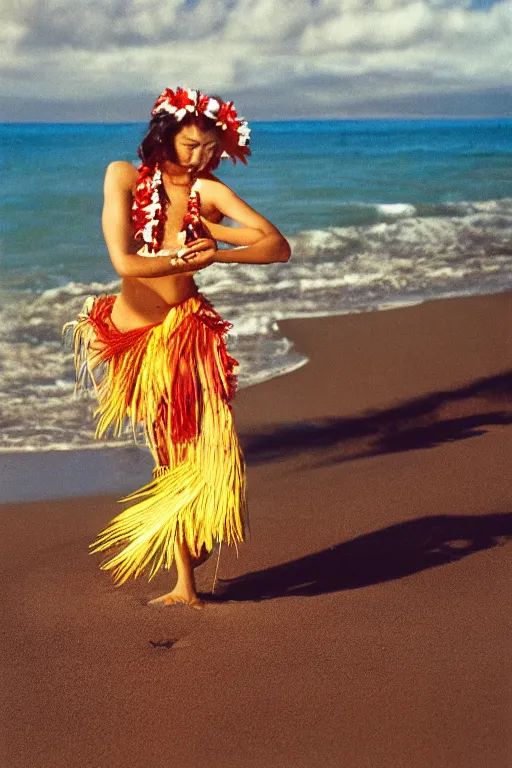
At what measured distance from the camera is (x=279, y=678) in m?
2.73

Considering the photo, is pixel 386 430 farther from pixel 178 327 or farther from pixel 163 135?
pixel 163 135

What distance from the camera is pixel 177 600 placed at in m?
→ 3.20

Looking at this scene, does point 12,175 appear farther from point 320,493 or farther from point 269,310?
point 320,493

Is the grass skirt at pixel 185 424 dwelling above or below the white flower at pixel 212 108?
below

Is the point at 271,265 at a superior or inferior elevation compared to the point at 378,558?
superior

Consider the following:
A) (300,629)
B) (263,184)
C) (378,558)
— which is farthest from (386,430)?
(263,184)

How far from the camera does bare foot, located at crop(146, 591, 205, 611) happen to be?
125 inches

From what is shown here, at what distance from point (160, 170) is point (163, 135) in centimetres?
10

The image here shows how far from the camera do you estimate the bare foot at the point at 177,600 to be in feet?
10.4

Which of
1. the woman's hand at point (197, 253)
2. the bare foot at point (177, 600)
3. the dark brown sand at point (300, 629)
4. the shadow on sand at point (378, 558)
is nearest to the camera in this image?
the dark brown sand at point (300, 629)

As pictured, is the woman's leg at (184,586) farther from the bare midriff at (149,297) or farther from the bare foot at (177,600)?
the bare midriff at (149,297)

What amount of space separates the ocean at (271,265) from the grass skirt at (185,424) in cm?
62

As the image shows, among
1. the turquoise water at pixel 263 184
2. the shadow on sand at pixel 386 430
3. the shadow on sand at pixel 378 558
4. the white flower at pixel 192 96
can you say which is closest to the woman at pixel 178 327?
the white flower at pixel 192 96

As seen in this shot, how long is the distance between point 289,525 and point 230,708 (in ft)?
4.21
